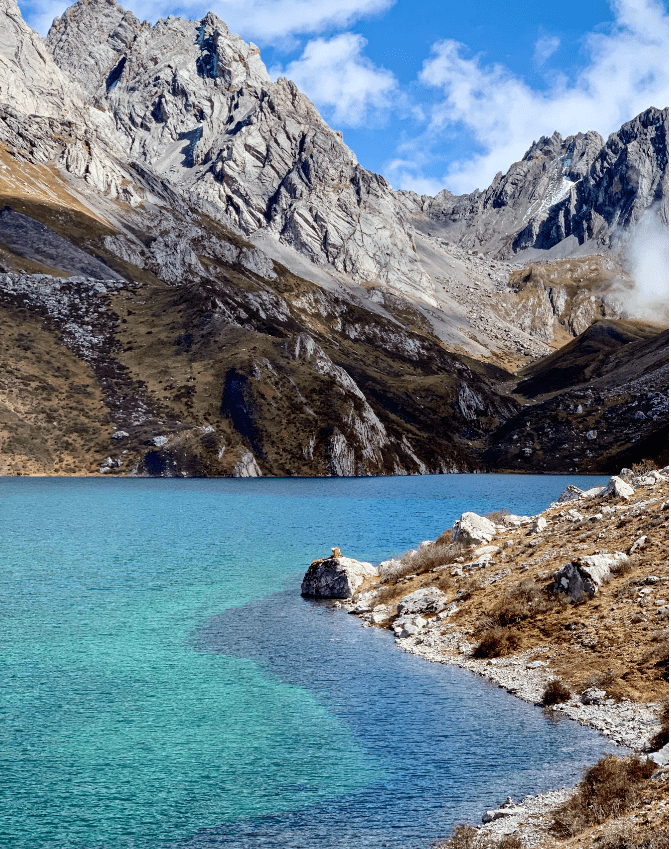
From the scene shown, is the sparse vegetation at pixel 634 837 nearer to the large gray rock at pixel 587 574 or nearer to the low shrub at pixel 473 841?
the low shrub at pixel 473 841

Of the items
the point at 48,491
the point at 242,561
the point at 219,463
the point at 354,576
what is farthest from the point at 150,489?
the point at 354,576

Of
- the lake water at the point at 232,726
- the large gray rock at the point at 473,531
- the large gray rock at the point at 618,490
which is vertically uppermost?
the large gray rock at the point at 618,490

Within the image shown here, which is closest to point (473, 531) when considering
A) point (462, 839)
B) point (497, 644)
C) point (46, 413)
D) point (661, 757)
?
point (497, 644)

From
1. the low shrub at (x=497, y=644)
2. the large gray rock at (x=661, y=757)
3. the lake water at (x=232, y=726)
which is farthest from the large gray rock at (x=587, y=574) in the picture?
the large gray rock at (x=661, y=757)

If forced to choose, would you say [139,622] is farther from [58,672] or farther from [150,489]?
[150,489]

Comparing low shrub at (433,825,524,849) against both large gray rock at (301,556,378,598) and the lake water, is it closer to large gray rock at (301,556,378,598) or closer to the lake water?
the lake water

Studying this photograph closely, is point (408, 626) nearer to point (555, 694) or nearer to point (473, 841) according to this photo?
point (555, 694)

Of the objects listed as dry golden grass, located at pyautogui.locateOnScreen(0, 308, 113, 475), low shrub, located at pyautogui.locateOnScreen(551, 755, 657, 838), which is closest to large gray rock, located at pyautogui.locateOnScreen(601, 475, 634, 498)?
low shrub, located at pyautogui.locateOnScreen(551, 755, 657, 838)
